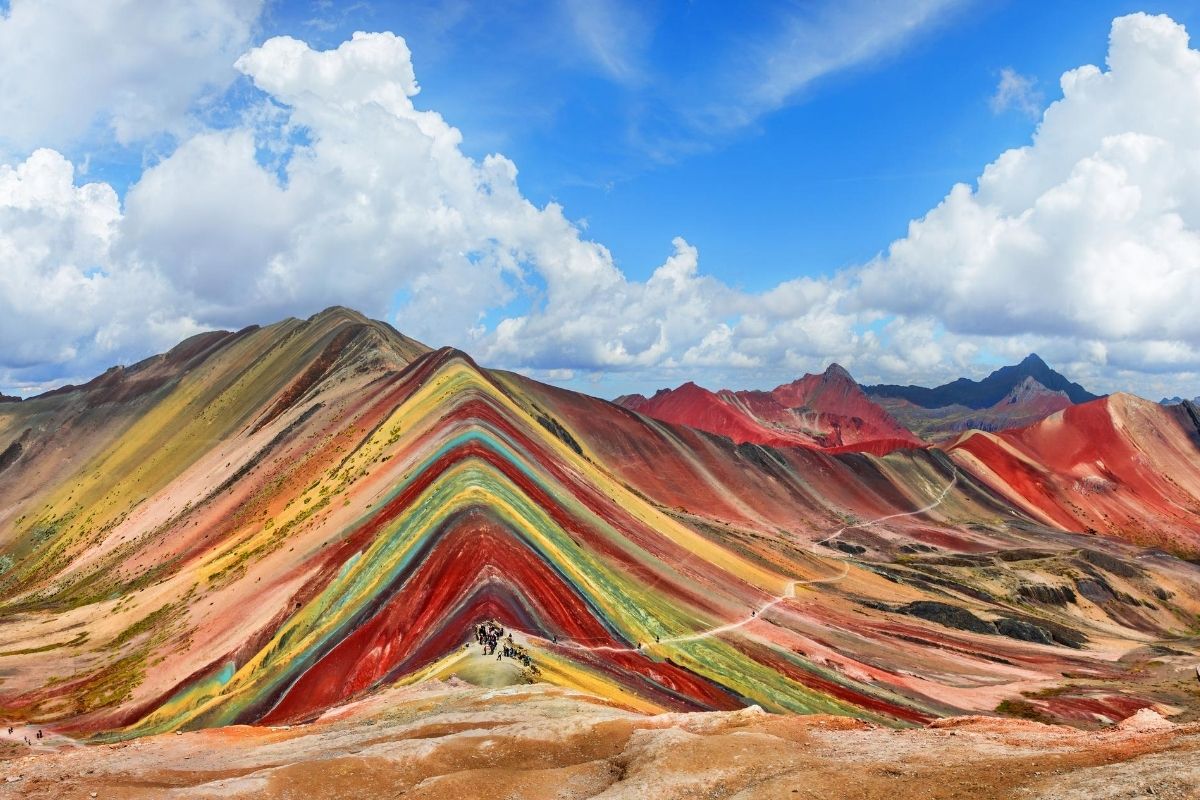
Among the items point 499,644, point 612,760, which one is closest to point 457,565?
point 499,644

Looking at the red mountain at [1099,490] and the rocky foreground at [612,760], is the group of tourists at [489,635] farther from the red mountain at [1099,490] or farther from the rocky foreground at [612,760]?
the red mountain at [1099,490]

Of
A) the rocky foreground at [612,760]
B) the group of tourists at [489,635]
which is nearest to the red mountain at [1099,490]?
the group of tourists at [489,635]

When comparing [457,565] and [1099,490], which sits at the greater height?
[1099,490]

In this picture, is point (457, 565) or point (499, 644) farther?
point (457, 565)

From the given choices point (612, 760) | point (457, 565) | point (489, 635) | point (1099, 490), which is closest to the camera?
point (612, 760)

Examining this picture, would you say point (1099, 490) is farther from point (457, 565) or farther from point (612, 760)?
point (612, 760)
